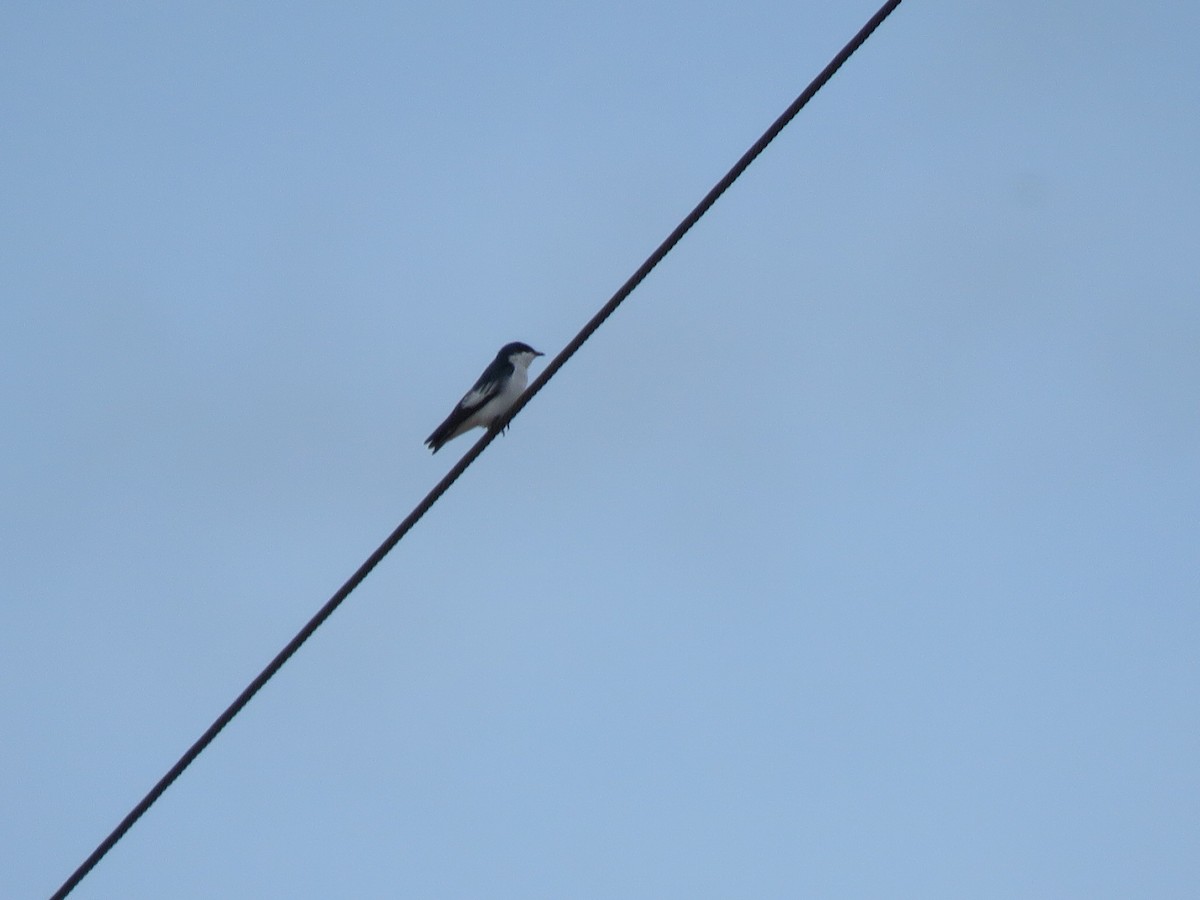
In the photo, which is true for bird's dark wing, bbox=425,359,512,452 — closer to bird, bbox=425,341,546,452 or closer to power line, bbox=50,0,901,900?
bird, bbox=425,341,546,452

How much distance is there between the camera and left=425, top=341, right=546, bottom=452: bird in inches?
487

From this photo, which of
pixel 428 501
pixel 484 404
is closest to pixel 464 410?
pixel 484 404

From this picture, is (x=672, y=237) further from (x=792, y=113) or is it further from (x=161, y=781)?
(x=161, y=781)

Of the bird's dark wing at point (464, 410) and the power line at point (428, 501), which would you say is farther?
the bird's dark wing at point (464, 410)

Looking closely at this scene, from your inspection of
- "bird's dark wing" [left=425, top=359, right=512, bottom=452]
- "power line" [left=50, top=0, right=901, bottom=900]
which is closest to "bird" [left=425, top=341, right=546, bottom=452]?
"bird's dark wing" [left=425, top=359, right=512, bottom=452]

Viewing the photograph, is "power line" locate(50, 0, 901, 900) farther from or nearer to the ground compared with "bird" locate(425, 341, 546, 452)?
nearer to the ground

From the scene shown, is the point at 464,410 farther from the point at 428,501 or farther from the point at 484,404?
the point at 428,501

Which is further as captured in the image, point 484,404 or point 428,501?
point 484,404

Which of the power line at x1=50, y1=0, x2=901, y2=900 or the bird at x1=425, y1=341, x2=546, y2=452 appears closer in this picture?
the power line at x1=50, y1=0, x2=901, y2=900

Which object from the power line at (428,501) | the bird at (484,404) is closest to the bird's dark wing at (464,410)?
the bird at (484,404)

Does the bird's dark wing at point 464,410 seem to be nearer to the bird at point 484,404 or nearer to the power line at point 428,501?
the bird at point 484,404

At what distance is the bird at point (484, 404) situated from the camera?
1236cm

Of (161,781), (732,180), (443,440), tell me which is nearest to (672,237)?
(732,180)

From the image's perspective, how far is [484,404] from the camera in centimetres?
1243
